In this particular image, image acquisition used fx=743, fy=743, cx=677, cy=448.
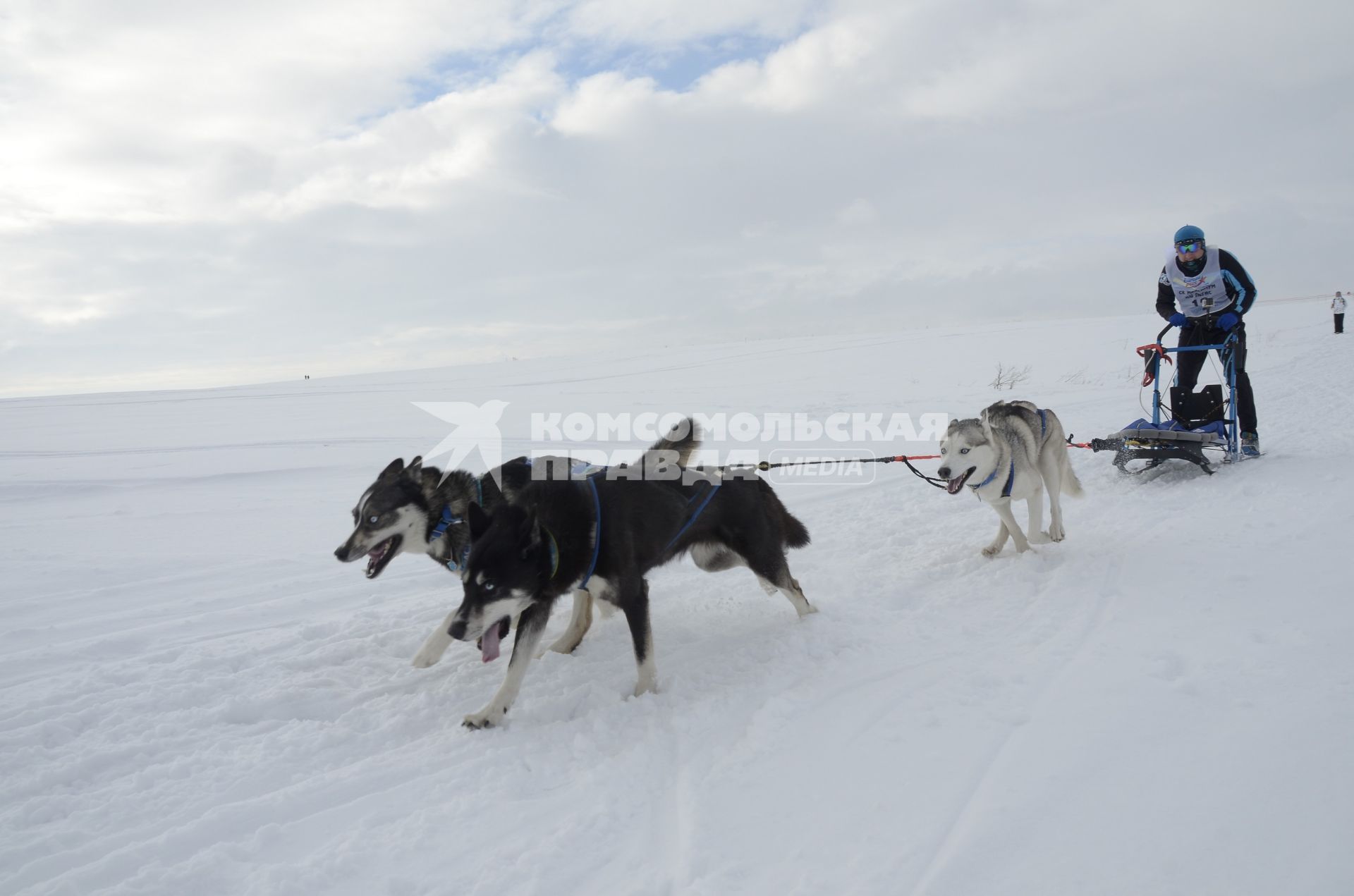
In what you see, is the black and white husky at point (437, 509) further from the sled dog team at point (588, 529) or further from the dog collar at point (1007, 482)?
the dog collar at point (1007, 482)

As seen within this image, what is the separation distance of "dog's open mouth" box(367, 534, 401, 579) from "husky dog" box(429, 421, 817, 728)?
2.61 ft

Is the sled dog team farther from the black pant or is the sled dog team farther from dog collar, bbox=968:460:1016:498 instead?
the black pant

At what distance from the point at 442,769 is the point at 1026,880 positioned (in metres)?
2.06

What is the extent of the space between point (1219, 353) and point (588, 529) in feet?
24.2

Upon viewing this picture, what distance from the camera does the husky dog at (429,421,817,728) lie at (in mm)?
3279

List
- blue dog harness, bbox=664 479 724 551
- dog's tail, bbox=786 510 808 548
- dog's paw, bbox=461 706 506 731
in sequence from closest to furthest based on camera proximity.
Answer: dog's paw, bbox=461 706 506 731 < blue dog harness, bbox=664 479 724 551 < dog's tail, bbox=786 510 808 548

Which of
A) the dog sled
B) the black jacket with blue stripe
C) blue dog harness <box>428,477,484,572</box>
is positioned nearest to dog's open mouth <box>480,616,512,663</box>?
blue dog harness <box>428,477,484,572</box>

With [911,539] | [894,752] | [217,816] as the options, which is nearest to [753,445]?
[911,539]

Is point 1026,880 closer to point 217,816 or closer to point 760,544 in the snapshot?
point 760,544

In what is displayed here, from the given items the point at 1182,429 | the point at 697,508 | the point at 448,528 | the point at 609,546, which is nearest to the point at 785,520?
the point at 697,508

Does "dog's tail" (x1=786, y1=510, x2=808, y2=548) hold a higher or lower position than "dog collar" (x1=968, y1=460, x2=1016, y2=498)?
lower

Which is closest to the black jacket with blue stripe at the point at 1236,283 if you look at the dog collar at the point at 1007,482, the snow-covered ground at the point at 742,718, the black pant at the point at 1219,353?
the black pant at the point at 1219,353

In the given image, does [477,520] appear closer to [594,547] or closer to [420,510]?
[594,547]

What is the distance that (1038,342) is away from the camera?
1196 inches
